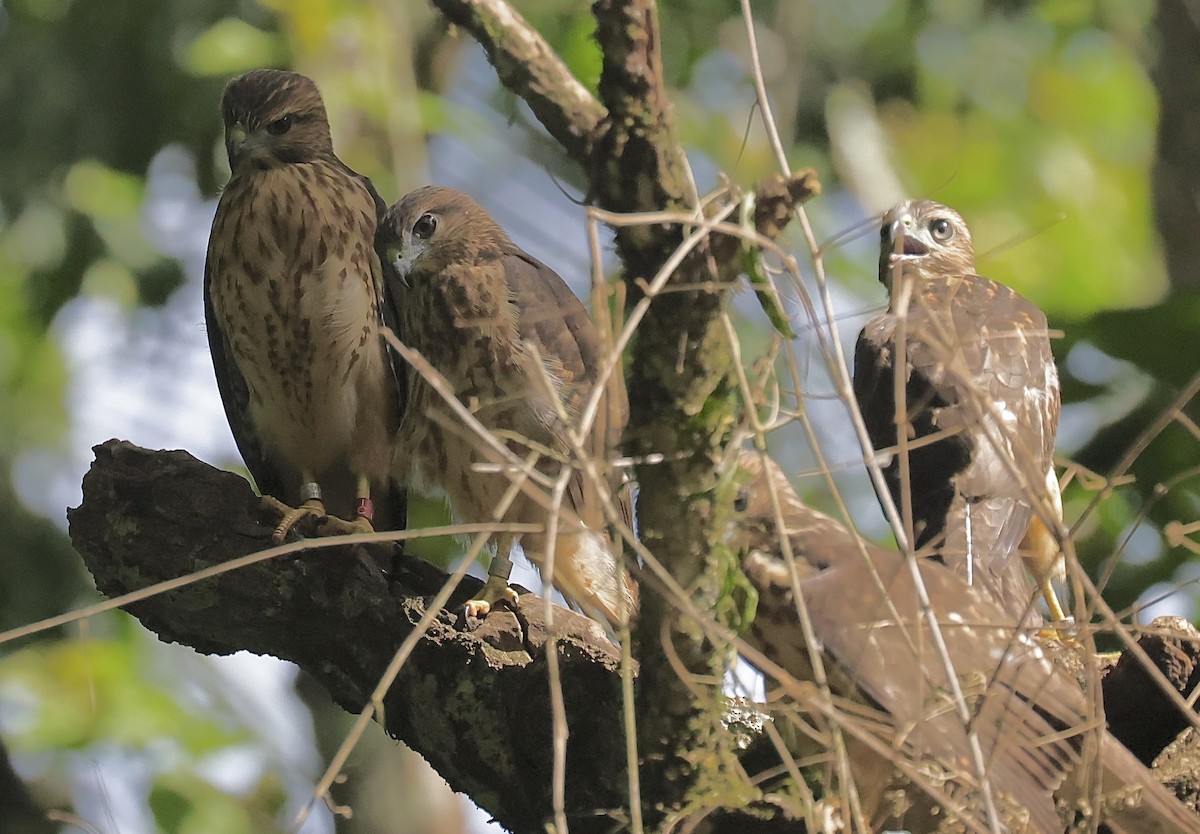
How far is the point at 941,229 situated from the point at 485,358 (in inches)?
73.8

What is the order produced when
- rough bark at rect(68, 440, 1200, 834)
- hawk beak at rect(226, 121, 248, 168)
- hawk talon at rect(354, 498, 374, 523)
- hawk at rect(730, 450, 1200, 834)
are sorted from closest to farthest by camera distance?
hawk at rect(730, 450, 1200, 834)
rough bark at rect(68, 440, 1200, 834)
hawk beak at rect(226, 121, 248, 168)
hawk talon at rect(354, 498, 374, 523)

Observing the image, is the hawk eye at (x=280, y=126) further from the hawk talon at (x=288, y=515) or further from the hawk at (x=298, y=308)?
the hawk talon at (x=288, y=515)

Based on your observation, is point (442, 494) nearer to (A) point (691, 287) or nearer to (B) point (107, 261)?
(A) point (691, 287)

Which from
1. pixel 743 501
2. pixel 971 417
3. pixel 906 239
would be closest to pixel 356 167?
pixel 906 239

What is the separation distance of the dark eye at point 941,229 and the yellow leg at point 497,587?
1941 millimetres

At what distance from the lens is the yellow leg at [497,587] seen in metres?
2.97

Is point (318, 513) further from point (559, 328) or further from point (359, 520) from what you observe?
point (559, 328)

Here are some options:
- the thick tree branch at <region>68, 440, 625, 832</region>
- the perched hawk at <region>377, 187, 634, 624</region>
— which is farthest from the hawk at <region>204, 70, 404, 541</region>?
the thick tree branch at <region>68, 440, 625, 832</region>

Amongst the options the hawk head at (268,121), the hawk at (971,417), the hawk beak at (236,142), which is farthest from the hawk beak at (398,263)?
the hawk at (971,417)

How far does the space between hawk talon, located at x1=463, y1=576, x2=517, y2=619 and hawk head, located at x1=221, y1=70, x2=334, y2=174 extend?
4.26 feet

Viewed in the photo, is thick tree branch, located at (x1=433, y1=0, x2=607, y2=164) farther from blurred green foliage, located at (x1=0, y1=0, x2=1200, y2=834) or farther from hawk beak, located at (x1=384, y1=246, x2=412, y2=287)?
blurred green foliage, located at (x1=0, y1=0, x2=1200, y2=834)

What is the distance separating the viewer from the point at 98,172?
5.12 meters

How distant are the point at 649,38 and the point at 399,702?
1.74 m

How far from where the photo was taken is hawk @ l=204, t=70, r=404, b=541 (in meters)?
3.42
